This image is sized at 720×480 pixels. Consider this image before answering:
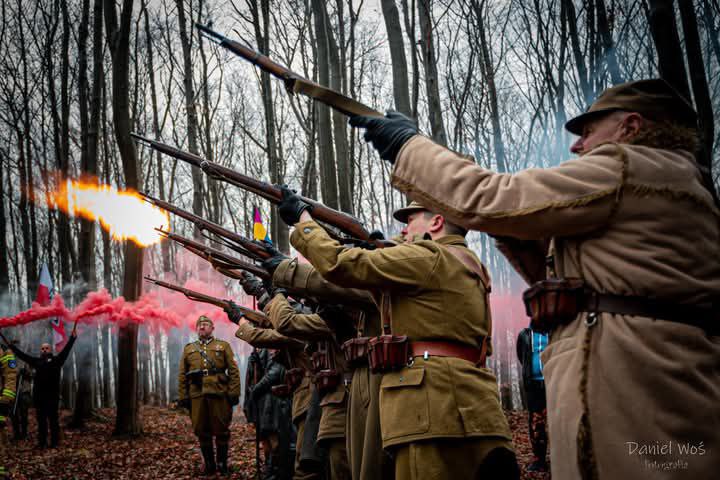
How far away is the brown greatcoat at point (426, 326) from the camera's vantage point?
3.51 meters

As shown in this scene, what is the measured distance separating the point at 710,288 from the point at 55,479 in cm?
1148

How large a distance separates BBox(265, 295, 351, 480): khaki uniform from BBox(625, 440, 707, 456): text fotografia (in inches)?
152

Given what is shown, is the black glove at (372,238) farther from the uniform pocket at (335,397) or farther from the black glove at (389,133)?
the black glove at (389,133)

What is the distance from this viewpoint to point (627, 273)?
6.84 ft

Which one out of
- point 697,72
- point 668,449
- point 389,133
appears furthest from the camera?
point 697,72

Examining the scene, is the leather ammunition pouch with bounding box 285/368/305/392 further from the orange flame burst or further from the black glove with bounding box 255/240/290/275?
the orange flame burst

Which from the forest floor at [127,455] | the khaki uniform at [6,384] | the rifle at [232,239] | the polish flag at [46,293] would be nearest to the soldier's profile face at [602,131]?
the rifle at [232,239]

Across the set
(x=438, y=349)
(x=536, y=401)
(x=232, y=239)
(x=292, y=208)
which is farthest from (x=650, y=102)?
(x=536, y=401)

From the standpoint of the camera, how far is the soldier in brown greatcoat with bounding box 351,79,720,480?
196cm

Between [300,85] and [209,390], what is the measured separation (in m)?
8.89

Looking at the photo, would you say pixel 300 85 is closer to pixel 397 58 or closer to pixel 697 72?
pixel 697 72

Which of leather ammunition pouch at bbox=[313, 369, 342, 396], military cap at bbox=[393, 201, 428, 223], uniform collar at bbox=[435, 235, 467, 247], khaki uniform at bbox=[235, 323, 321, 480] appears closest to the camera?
uniform collar at bbox=[435, 235, 467, 247]

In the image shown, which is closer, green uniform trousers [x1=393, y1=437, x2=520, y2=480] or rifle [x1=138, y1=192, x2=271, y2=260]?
green uniform trousers [x1=393, y1=437, x2=520, y2=480]

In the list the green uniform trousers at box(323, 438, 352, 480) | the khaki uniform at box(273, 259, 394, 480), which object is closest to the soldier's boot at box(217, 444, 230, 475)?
the green uniform trousers at box(323, 438, 352, 480)
